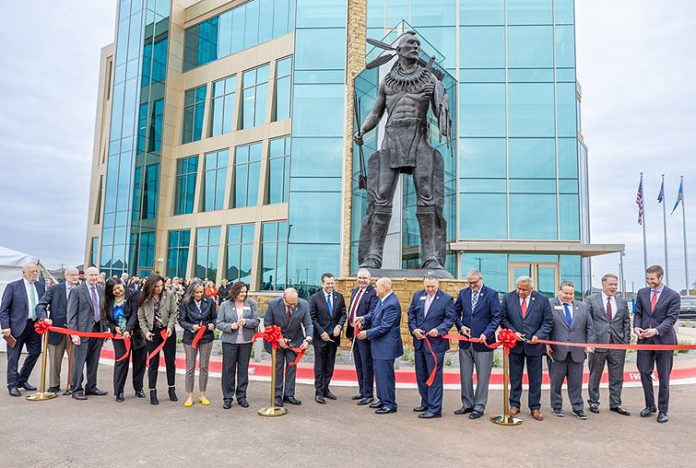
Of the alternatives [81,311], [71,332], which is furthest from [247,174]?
[71,332]

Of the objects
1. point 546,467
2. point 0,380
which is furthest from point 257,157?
point 546,467

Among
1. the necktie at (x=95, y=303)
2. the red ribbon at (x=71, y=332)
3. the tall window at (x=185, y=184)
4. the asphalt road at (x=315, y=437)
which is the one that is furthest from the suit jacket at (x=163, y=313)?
the tall window at (x=185, y=184)

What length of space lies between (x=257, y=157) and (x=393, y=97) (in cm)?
1831

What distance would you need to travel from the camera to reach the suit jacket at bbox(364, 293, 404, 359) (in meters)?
6.60

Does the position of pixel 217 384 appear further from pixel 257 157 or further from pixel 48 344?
pixel 257 157

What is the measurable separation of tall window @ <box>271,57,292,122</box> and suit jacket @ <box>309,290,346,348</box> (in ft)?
68.0

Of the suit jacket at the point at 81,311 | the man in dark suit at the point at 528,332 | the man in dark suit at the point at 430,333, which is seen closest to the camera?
the man in dark suit at the point at 430,333

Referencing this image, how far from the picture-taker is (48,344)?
24.8 ft

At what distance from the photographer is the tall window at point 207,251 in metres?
29.2

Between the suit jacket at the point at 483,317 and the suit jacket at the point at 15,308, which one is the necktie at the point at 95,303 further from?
the suit jacket at the point at 483,317

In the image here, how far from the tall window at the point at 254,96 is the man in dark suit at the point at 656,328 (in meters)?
23.7

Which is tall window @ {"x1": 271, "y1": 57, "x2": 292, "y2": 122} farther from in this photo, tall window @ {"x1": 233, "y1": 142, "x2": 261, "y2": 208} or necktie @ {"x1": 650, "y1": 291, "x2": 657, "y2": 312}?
necktie @ {"x1": 650, "y1": 291, "x2": 657, "y2": 312}

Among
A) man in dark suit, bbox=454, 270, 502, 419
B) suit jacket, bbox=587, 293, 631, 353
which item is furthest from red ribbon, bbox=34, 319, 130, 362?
suit jacket, bbox=587, 293, 631, 353

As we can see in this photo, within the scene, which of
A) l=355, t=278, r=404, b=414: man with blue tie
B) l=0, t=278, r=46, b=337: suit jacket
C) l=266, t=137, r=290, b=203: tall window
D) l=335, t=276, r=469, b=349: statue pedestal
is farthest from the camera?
l=266, t=137, r=290, b=203: tall window
